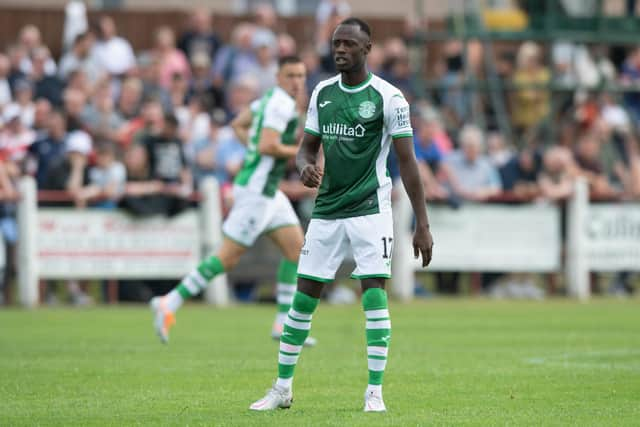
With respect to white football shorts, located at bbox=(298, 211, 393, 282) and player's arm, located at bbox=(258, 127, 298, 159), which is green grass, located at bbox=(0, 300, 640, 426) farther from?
player's arm, located at bbox=(258, 127, 298, 159)

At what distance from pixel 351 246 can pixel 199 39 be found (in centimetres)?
1528

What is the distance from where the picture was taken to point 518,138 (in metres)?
26.6

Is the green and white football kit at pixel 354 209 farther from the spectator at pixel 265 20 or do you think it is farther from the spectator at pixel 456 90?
the spectator at pixel 456 90

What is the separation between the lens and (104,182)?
20859mm

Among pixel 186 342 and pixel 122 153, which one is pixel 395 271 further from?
pixel 186 342

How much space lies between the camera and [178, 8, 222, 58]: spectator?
24.1m

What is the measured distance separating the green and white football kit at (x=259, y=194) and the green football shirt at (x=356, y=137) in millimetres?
4899

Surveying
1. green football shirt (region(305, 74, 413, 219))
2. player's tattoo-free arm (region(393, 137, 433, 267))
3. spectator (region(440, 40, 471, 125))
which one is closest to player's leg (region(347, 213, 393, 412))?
green football shirt (region(305, 74, 413, 219))

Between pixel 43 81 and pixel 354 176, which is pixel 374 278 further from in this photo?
pixel 43 81

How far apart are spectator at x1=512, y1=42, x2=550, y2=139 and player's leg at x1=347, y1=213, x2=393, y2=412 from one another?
17420 millimetres

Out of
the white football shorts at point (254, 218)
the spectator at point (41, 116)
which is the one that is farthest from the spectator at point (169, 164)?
the white football shorts at point (254, 218)

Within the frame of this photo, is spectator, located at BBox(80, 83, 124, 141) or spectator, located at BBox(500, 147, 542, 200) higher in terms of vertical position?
spectator, located at BBox(80, 83, 124, 141)

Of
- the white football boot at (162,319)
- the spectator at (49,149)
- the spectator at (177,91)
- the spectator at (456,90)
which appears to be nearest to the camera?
the white football boot at (162,319)

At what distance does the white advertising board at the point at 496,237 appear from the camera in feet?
74.3
